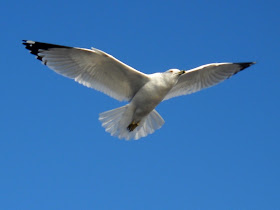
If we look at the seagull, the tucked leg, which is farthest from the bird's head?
the tucked leg

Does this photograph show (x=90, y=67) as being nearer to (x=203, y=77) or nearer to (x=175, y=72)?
(x=175, y=72)

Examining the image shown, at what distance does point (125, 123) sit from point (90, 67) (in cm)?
138

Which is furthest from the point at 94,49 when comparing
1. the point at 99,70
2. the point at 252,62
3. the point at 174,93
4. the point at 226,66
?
the point at 252,62

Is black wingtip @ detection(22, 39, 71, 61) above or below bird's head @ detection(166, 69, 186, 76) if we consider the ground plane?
above

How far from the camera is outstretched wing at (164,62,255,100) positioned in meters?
10.5

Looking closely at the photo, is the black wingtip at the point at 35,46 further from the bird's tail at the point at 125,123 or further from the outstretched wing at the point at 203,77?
the outstretched wing at the point at 203,77

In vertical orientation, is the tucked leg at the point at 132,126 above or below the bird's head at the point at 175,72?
below

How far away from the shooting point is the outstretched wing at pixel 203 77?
10484 millimetres

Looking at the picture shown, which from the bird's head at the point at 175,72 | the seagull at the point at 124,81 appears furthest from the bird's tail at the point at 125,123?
the bird's head at the point at 175,72

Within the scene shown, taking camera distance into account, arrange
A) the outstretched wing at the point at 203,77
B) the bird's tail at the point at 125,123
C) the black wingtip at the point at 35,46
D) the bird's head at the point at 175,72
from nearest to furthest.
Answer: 1. the black wingtip at the point at 35,46
2. the bird's head at the point at 175,72
3. the bird's tail at the point at 125,123
4. the outstretched wing at the point at 203,77

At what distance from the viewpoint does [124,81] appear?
32.2ft

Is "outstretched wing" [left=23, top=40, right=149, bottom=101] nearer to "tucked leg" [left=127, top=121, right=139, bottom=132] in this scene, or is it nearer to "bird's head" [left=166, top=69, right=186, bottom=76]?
"bird's head" [left=166, top=69, right=186, bottom=76]

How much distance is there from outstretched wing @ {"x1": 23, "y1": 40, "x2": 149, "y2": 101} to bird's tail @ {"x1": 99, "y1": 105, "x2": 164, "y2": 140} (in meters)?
0.46

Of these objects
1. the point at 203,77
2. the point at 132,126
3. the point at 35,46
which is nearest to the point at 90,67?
the point at 35,46
